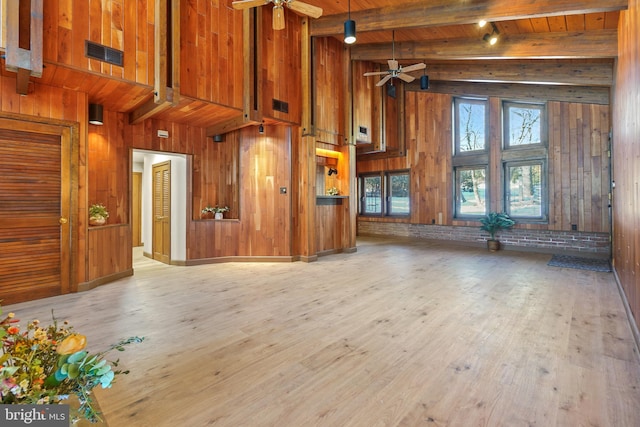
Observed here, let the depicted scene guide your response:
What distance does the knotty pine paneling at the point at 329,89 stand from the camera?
6.42 meters

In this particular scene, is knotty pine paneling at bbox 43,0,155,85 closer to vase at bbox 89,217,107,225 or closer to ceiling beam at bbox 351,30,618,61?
vase at bbox 89,217,107,225

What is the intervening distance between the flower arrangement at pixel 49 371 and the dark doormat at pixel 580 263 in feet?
22.5

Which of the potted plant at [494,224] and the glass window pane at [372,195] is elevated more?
the glass window pane at [372,195]

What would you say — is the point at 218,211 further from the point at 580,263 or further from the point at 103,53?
the point at 580,263

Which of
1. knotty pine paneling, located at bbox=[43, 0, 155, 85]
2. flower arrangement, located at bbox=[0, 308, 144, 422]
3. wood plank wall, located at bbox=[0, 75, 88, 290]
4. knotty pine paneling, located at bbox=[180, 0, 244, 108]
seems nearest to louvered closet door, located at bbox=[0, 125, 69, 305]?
wood plank wall, located at bbox=[0, 75, 88, 290]

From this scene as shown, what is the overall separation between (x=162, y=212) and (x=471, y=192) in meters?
7.40

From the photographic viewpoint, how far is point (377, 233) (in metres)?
10.3

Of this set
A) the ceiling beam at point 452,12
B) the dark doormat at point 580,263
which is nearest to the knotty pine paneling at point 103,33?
the ceiling beam at point 452,12

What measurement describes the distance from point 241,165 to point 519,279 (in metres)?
5.10

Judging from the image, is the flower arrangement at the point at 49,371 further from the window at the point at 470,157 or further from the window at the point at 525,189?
the window at the point at 470,157

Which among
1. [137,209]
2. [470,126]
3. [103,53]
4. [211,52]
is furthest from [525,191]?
[137,209]

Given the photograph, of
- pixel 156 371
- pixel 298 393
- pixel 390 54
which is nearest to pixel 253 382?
pixel 298 393

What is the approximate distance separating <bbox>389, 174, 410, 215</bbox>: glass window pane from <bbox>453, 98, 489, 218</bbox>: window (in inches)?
59.0

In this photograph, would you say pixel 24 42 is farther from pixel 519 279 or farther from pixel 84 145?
pixel 519 279
